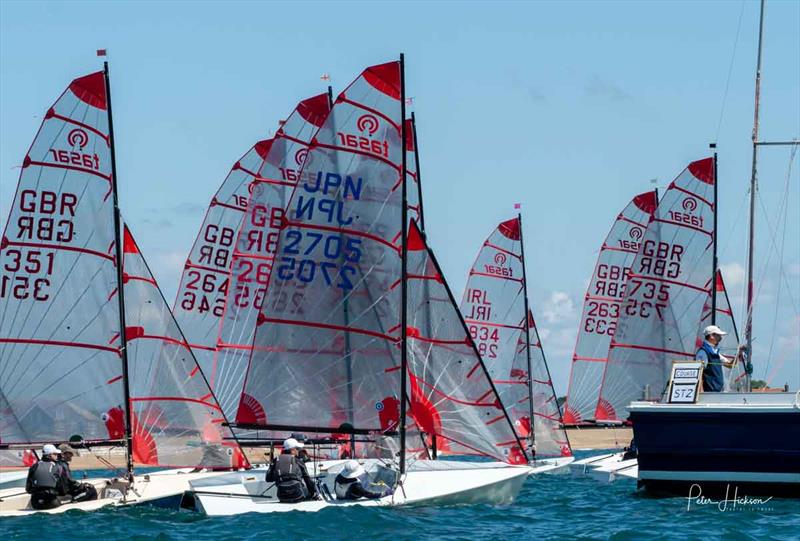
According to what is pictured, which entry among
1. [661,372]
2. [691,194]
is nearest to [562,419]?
[661,372]

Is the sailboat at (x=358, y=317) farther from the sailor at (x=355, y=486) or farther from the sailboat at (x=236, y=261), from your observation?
the sailboat at (x=236, y=261)

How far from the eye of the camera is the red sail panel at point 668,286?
43000mm

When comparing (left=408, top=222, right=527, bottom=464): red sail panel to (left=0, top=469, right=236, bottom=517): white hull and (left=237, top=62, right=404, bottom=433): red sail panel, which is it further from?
(left=0, top=469, right=236, bottom=517): white hull

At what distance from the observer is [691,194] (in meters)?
43.2

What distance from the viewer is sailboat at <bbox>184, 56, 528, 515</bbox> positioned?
2884 cm

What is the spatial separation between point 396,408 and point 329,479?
2.03 meters

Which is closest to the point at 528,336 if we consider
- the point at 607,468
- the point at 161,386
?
the point at 607,468

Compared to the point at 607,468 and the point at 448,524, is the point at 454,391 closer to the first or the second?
the point at 448,524

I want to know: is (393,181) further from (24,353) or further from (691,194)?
(691,194)

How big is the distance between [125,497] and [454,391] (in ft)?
21.0

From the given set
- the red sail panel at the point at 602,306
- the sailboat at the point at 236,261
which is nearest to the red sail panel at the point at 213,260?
the sailboat at the point at 236,261

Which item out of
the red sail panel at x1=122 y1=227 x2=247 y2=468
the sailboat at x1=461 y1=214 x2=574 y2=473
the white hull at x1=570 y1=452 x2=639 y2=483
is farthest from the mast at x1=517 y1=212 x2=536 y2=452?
the red sail panel at x1=122 y1=227 x2=247 y2=468

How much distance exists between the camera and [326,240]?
95.6 feet

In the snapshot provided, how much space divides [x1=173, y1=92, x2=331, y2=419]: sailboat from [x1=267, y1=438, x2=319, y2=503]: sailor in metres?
10.9
